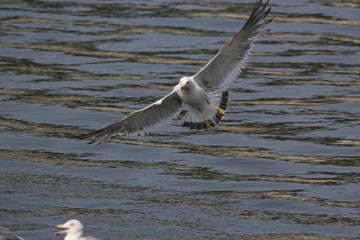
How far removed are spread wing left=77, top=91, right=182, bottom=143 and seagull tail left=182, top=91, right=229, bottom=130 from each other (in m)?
0.32

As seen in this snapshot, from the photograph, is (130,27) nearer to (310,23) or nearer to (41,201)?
(310,23)

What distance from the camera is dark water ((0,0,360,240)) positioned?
11.8m

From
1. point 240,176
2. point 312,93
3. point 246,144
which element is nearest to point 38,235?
point 240,176

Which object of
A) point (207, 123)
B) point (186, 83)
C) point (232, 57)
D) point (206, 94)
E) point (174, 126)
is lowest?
point (174, 126)

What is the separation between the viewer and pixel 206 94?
498 inches

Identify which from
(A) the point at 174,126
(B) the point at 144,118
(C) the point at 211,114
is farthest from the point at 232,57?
(A) the point at 174,126

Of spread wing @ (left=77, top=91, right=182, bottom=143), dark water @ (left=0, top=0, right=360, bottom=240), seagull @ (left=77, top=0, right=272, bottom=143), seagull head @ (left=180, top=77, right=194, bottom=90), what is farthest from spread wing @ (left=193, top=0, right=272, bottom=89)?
dark water @ (left=0, top=0, right=360, bottom=240)

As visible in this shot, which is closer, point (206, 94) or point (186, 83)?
point (186, 83)

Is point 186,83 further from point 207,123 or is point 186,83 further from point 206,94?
point 207,123

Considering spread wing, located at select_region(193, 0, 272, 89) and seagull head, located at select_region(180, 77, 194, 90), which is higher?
spread wing, located at select_region(193, 0, 272, 89)

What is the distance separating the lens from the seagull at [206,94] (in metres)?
12.4

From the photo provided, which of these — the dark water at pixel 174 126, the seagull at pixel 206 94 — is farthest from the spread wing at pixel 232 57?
the dark water at pixel 174 126

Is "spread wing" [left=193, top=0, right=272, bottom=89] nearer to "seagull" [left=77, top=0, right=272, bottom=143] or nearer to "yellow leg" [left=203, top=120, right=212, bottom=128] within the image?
"seagull" [left=77, top=0, right=272, bottom=143]

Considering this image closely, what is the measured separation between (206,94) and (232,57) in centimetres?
63
